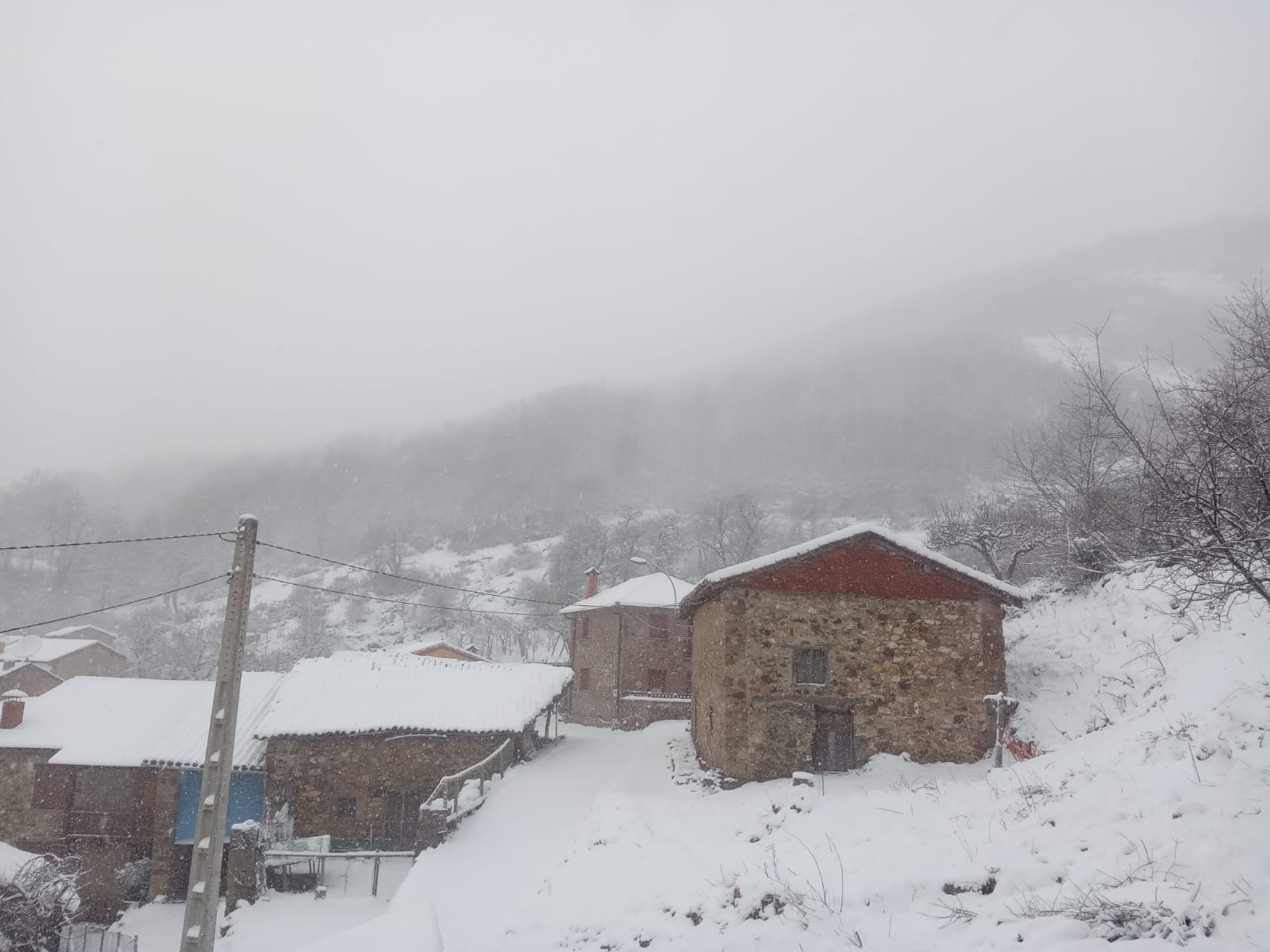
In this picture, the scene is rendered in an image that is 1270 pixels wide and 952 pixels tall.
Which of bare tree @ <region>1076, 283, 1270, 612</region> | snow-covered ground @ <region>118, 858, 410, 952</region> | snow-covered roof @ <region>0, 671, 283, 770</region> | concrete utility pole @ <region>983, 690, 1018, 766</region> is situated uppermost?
bare tree @ <region>1076, 283, 1270, 612</region>

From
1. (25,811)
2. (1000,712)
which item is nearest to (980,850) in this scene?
(1000,712)

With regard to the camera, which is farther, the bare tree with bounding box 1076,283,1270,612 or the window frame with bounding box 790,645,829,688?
the window frame with bounding box 790,645,829,688

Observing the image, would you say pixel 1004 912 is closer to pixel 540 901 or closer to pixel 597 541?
pixel 540 901

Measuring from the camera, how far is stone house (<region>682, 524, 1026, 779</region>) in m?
17.2

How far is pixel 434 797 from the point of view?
738 inches

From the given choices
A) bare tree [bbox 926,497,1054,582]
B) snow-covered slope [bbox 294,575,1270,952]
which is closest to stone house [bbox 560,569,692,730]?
bare tree [bbox 926,497,1054,582]

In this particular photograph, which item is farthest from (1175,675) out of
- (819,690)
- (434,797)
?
(434,797)

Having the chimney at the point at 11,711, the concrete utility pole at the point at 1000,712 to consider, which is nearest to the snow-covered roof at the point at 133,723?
the chimney at the point at 11,711

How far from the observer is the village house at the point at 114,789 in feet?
79.3

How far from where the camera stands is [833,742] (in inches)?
682

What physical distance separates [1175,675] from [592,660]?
85.5 ft

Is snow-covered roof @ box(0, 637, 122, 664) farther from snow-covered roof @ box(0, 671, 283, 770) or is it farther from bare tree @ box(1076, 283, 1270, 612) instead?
bare tree @ box(1076, 283, 1270, 612)

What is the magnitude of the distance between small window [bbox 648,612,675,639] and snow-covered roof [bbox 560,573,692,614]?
1.89 feet

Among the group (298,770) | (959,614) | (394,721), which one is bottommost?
(298,770)
